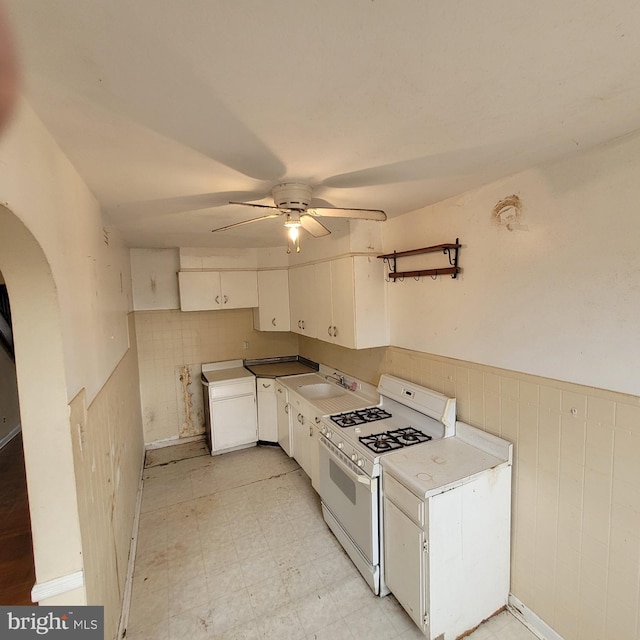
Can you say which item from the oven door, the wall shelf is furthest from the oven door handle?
the wall shelf

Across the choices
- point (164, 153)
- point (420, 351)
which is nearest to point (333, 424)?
point (420, 351)

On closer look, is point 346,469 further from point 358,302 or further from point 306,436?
point 358,302

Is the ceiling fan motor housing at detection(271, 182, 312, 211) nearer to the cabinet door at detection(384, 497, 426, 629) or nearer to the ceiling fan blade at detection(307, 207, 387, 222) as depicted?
the ceiling fan blade at detection(307, 207, 387, 222)

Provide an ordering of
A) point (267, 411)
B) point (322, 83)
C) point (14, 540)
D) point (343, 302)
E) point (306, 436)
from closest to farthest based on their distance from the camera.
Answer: point (322, 83) < point (14, 540) < point (343, 302) < point (306, 436) < point (267, 411)

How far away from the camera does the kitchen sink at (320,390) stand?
3353mm

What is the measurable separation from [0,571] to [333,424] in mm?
2019

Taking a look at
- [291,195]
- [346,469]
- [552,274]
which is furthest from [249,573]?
[552,274]

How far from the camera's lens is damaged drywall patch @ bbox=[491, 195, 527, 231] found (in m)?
1.68

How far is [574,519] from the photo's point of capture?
5.03ft

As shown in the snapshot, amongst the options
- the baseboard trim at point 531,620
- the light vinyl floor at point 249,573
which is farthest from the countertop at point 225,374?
the baseboard trim at point 531,620

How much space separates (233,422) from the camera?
369 centimetres

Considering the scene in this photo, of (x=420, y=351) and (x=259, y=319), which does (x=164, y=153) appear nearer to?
(x=420, y=351)

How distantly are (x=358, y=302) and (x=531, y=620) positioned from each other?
207 centimetres

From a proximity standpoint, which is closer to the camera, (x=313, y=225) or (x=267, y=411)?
(x=313, y=225)
